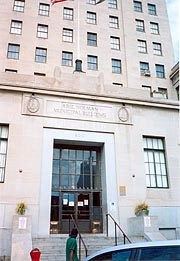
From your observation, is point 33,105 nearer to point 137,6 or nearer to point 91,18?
point 91,18

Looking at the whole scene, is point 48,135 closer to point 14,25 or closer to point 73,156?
point 73,156

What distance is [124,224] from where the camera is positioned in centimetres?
1405

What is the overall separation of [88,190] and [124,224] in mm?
2849

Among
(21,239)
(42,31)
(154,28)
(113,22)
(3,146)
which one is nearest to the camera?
(21,239)

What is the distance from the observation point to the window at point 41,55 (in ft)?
85.6

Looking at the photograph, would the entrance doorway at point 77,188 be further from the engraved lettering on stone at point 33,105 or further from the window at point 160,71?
the window at point 160,71

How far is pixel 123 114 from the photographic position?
16.4 metres

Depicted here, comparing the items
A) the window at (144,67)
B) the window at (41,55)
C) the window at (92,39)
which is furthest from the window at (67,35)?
the window at (144,67)

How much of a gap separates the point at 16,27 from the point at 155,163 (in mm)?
20595

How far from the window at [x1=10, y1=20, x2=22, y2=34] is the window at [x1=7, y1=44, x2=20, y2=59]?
1702mm

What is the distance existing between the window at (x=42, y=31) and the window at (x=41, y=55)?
1728 millimetres

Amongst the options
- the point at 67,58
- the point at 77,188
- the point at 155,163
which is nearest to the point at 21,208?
the point at 77,188

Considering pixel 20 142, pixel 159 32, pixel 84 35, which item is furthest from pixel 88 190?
pixel 159 32

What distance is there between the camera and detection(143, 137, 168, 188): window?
1579 centimetres
